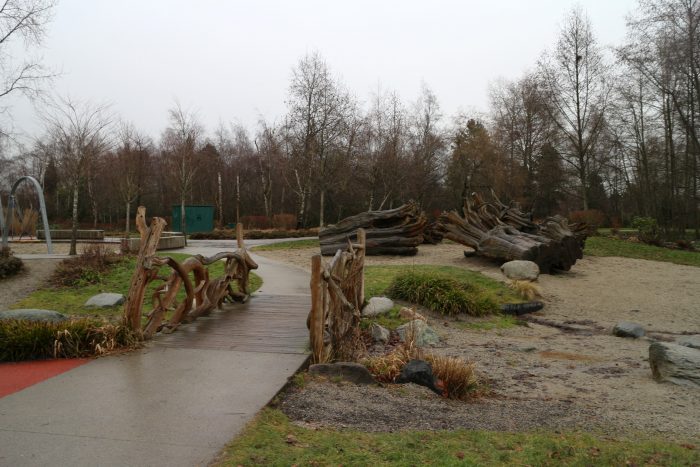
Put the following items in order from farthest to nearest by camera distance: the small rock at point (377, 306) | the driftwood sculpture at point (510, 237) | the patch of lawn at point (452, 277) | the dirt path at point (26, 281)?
the driftwood sculpture at point (510, 237) < the patch of lawn at point (452, 277) < the dirt path at point (26, 281) < the small rock at point (377, 306)

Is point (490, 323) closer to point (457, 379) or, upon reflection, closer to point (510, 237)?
point (457, 379)

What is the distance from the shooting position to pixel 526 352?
7.93m

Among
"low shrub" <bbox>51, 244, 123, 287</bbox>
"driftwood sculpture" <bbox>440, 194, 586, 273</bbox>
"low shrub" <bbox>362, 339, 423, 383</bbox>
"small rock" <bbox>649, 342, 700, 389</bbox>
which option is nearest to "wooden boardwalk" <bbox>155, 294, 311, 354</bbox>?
"low shrub" <bbox>362, 339, 423, 383</bbox>

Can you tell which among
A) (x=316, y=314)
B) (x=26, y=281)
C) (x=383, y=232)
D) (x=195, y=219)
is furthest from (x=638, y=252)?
(x=195, y=219)

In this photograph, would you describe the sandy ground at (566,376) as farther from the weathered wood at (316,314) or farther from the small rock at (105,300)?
the small rock at (105,300)

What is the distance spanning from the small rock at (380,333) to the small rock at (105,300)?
4.54 metres

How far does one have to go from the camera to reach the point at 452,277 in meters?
12.8

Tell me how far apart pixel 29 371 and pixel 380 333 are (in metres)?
4.65

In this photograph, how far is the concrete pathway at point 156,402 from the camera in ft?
10.9

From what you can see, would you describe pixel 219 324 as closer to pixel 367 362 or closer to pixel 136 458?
pixel 367 362

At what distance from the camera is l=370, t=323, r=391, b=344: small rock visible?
7797mm

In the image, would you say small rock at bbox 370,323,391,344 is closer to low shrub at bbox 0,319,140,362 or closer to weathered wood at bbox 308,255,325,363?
weathered wood at bbox 308,255,325,363

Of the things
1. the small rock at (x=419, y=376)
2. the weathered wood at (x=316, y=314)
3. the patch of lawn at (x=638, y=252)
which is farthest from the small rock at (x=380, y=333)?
the patch of lawn at (x=638, y=252)

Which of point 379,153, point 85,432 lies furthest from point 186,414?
point 379,153
